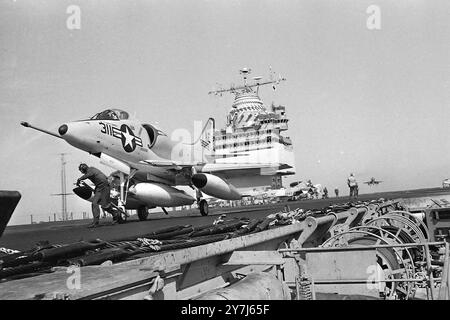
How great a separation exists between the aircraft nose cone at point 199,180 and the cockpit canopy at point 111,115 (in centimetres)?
341

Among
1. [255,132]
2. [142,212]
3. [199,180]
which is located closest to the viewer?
[142,212]

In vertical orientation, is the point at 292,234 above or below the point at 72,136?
below

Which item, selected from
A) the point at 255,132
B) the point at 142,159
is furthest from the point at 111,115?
the point at 255,132

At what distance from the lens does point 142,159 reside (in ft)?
44.1

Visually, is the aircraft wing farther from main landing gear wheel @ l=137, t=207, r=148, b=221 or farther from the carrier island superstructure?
the carrier island superstructure

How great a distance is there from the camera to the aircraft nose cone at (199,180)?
14.8 metres

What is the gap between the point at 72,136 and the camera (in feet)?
35.1

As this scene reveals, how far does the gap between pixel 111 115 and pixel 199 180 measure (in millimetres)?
4064

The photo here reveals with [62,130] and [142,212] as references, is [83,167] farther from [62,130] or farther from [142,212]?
[142,212]

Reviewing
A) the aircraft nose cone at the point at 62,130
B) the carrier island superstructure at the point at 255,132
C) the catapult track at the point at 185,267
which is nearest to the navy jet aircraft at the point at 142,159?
the aircraft nose cone at the point at 62,130
